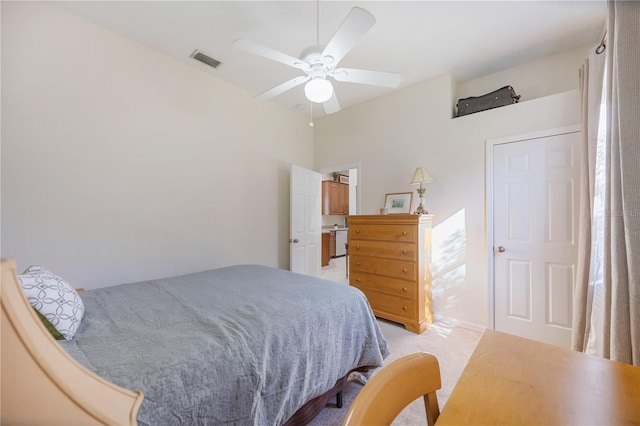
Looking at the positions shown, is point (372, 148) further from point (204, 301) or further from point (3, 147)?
point (3, 147)

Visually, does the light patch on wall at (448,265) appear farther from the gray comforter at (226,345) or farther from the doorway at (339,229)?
the doorway at (339,229)

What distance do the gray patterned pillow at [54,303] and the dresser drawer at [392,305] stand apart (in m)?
2.56

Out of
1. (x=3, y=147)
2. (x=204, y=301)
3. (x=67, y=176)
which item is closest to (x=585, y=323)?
(x=204, y=301)

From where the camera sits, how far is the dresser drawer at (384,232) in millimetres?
2678

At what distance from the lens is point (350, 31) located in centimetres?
139

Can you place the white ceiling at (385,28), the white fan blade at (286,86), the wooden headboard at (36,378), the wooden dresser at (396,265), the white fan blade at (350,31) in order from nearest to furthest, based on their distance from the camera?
the wooden headboard at (36,378) < the white fan blade at (350,31) < the white fan blade at (286,86) < the white ceiling at (385,28) < the wooden dresser at (396,265)

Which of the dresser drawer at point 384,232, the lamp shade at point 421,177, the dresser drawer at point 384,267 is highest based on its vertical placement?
the lamp shade at point 421,177

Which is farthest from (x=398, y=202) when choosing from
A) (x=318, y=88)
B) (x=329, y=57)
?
(x=329, y=57)

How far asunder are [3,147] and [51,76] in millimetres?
647

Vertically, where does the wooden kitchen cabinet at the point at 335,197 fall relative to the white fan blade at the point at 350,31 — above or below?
below

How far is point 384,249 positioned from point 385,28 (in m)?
2.13

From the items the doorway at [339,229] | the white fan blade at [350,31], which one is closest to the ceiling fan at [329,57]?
the white fan blade at [350,31]

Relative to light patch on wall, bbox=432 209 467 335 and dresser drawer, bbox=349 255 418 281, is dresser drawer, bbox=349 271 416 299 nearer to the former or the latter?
dresser drawer, bbox=349 255 418 281

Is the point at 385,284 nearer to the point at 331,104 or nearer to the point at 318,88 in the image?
the point at 331,104
